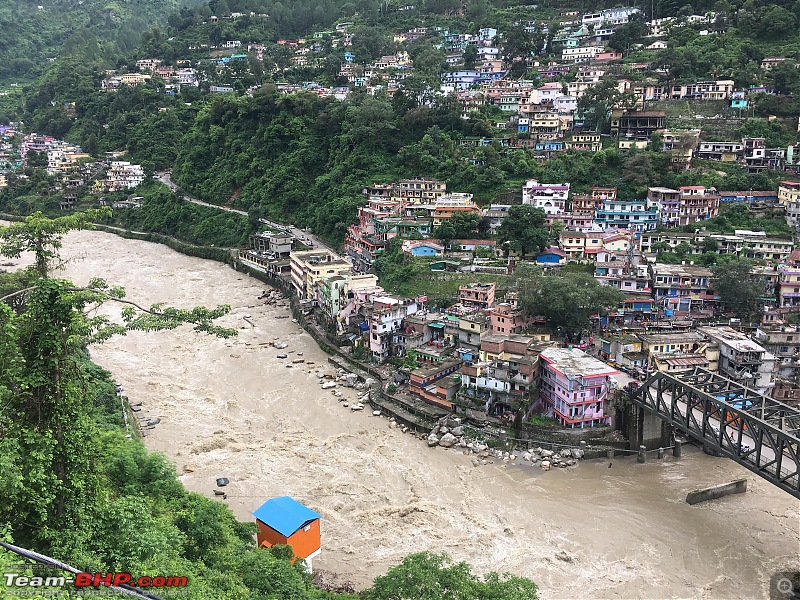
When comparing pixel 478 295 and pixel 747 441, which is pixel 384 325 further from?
pixel 747 441

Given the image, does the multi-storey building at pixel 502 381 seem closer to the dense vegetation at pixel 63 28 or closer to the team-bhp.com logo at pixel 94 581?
the team-bhp.com logo at pixel 94 581

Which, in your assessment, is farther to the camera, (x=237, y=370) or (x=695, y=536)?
(x=237, y=370)

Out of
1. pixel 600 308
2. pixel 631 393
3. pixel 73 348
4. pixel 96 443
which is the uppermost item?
pixel 73 348

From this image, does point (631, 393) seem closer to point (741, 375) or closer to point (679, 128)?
point (741, 375)

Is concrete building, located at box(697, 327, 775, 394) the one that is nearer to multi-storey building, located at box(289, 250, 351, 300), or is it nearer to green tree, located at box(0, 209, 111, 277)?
multi-storey building, located at box(289, 250, 351, 300)

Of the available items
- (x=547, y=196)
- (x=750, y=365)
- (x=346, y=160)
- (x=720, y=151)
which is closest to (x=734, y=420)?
(x=750, y=365)

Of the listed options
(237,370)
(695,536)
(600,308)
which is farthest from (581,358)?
(237,370)
